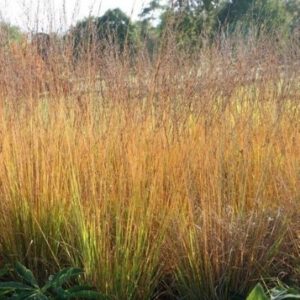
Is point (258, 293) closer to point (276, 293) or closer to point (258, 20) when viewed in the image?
point (276, 293)

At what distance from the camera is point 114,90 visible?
3174 millimetres

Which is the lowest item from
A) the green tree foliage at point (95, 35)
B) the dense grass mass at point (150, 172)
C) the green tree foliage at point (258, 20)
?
the dense grass mass at point (150, 172)

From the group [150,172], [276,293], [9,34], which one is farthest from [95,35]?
[276,293]

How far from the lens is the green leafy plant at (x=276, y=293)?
238 cm

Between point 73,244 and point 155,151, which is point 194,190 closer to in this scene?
point 155,151

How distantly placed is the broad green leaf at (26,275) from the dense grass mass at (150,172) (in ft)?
0.84

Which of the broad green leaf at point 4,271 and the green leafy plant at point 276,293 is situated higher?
the green leafy plant at point 276,293

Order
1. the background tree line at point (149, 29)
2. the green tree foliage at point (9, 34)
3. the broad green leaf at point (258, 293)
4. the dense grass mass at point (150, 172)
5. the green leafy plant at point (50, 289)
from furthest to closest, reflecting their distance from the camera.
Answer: the green tree foliage at point (9, 34), the background tree line at point (149, 29), the dense grass mass at point (150, 172), the green leafy plant at point (50, 289), the broad green leaf at point (258, 293)

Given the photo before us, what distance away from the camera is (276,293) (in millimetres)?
2582

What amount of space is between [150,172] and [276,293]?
34.5 inches

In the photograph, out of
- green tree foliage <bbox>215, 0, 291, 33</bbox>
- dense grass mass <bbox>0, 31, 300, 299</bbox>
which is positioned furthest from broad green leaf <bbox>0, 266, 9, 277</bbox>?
green tree foliage <bbox>215, 0, 291, 33</bbox>

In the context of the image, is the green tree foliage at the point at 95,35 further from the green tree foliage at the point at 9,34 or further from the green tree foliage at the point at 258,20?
the green tree foliage at the point at 258,20

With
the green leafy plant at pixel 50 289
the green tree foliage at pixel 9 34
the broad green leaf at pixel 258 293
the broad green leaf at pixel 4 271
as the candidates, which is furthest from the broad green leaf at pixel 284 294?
the green tree foliage at pixel 9 34

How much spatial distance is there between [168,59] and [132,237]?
99 cm
